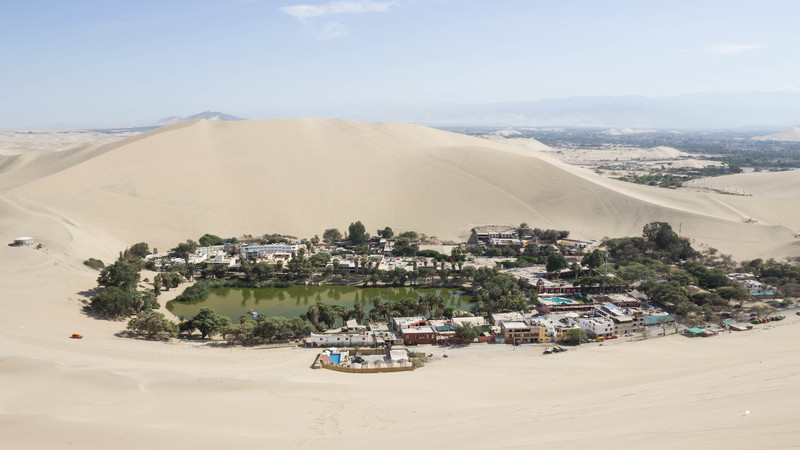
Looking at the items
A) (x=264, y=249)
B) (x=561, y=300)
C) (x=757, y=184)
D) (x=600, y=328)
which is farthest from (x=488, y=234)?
(x=757, y=184)

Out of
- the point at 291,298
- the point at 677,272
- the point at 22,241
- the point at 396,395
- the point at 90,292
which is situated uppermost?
the point at 22,241

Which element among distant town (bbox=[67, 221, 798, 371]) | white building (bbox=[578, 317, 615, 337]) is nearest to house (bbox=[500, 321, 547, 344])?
distant town (bbox=[67, 221, 798, 371])

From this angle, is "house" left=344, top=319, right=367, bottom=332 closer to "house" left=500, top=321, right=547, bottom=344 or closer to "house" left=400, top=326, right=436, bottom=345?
"house" left=400, top=326, right=436, bottom=345

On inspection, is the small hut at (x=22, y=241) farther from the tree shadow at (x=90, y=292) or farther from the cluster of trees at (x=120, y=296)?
the tree shadow at (x=90, y=292)

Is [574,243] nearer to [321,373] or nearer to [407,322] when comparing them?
[407,322]

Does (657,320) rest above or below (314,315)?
below
